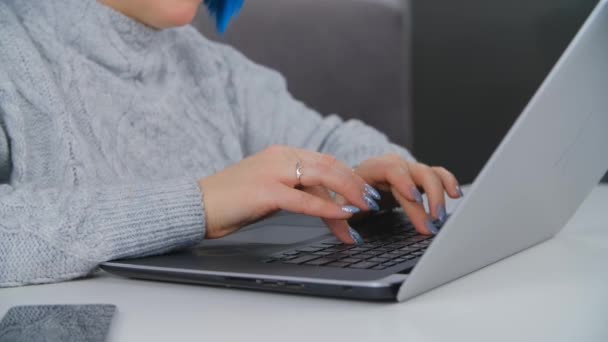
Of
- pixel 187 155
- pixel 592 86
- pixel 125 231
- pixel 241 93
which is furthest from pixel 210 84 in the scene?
pixel 592 86

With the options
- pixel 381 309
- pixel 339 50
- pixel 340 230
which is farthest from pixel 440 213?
pixel 339 50

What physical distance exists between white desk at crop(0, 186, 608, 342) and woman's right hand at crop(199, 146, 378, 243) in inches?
3.8

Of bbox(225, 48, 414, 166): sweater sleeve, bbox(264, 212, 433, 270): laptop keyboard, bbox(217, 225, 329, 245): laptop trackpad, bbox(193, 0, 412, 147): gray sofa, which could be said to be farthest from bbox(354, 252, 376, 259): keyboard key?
bbox(193, 0, 412, 147): gray sofa

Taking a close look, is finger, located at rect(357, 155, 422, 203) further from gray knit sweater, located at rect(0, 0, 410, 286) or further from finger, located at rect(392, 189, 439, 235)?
gray knit sweater, located at rect(0, 0, 410, 286)

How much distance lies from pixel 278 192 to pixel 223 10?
0.66 meters

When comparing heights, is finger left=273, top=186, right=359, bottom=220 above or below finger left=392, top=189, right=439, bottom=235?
below

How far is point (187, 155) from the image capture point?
1.06 m

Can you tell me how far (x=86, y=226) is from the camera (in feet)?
2.07

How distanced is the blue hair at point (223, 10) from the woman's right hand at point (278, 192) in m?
0.59

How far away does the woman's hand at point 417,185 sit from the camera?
729 millimetres

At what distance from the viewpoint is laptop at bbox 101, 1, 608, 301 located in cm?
47

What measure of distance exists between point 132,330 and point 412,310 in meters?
0.18

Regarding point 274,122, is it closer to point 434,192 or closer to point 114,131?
point 114,131

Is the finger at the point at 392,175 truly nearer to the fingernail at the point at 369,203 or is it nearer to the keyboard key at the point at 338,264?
the fingernail at the point at 369,203
